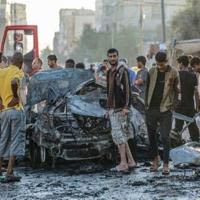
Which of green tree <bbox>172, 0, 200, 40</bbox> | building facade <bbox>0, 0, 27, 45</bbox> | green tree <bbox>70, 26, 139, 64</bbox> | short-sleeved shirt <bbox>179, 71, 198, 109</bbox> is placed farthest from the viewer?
building facade <bbox>0, 0, 27, 45</bbox>

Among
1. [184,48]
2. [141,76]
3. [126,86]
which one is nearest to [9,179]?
[126,86]

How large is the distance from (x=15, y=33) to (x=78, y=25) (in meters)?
132

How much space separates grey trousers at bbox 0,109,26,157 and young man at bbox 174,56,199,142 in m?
3.58

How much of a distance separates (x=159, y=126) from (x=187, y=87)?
2.24m

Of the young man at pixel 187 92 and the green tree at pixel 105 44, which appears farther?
the green tree at pixel 105 44

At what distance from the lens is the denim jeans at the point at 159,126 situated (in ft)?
31.9

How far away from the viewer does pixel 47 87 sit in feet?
35.9

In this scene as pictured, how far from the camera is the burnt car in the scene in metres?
10.2

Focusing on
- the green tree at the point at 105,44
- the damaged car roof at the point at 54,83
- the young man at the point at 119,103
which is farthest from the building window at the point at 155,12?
the young man at the point at 119,103

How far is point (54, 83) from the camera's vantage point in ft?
36.2

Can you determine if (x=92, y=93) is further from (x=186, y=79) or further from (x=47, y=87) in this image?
(x=186, y=79)

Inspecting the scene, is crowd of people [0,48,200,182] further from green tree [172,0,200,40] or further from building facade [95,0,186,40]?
building facade [95,0,186,40]

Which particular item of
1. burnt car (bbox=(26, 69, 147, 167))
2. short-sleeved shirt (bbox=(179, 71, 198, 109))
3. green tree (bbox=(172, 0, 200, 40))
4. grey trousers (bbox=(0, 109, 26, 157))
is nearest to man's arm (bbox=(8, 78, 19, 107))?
grey trousers (bbox=(0, 109, 26, 157))

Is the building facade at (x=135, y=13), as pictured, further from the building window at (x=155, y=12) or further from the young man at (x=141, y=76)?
the young man at (x=141, y=76)
